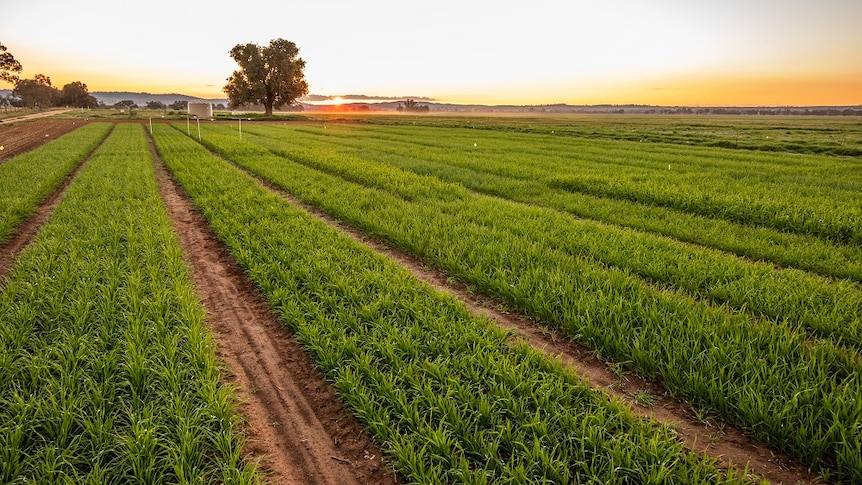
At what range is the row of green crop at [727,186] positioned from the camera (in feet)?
34.2

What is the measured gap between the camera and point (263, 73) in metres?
85.8

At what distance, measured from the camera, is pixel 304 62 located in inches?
3531

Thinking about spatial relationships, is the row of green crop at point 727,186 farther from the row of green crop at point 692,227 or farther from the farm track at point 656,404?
the farm track at point 656,404

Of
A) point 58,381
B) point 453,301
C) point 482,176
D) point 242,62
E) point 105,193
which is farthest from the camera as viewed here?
point 242,62

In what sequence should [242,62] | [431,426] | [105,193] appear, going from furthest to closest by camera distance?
[242,62]
[105,193]
[431,426]

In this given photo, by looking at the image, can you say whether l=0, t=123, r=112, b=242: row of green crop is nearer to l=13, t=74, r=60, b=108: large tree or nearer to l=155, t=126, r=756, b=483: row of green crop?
l=155, t=126, r=756, b=483: row of green crop

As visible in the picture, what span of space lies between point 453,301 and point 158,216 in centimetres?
783

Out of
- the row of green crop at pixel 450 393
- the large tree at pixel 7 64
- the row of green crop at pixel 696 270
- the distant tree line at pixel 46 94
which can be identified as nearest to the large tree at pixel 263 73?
the large tree at pixel 7 64

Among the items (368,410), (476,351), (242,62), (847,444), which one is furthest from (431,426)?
(242,62)

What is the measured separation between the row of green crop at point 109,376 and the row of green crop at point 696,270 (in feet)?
19.8

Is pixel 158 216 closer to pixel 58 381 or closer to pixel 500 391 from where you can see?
pixel 58 381

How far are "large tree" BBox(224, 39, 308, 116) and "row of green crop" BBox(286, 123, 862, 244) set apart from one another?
7534cm

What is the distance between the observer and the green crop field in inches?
128

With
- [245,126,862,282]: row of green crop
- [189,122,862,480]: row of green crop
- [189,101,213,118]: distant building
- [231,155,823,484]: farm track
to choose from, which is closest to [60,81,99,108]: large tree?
[189,101,213,118]: distant building
